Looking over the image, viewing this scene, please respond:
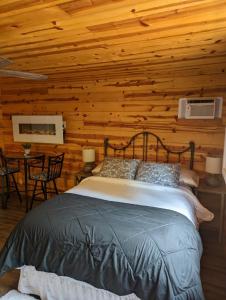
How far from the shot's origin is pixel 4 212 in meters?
3.65

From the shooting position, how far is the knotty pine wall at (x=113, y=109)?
10.1 ft

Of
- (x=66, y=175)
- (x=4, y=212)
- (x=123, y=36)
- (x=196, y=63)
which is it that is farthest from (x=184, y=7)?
(x=4, y=212)

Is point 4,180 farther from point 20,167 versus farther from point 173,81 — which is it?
point 173,81

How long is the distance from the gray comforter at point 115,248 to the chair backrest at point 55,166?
166 cm

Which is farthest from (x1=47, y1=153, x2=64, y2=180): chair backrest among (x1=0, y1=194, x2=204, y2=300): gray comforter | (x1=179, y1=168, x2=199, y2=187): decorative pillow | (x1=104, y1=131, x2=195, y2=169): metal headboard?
(x1=179, y1=168, x2=199, y2=187): decorative pillow

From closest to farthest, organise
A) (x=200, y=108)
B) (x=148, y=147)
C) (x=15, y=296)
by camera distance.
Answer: (x=15, y=296) < (x=200, y=108) < (x=148, y=147)

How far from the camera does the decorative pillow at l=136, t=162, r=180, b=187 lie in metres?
2.73

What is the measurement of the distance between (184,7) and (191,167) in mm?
2212

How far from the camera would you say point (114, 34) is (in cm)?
182

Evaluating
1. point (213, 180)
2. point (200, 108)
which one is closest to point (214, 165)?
point (213, 180)

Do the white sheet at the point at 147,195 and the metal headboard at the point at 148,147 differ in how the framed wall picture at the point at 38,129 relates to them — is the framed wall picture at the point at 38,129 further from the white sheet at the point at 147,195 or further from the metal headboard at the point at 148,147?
the white sheet at the point at 147,195

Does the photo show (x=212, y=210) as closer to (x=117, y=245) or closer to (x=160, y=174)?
(x=160, y=174)

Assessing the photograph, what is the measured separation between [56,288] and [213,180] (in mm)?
2132

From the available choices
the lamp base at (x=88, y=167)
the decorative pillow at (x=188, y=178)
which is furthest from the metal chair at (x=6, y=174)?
the decorative pillow at (x=188, y=178)
